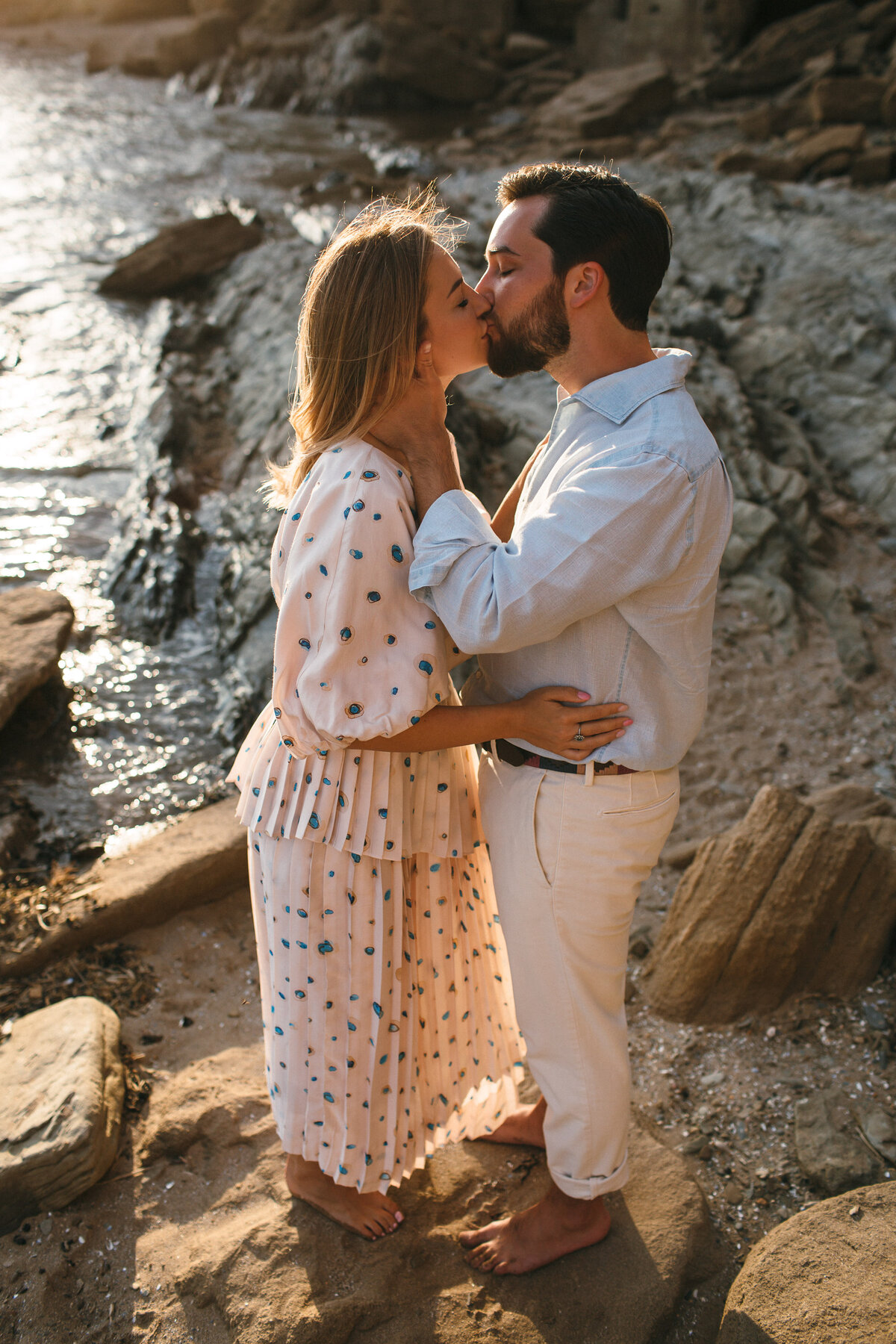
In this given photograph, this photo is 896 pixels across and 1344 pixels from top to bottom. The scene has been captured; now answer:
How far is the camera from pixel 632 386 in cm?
188

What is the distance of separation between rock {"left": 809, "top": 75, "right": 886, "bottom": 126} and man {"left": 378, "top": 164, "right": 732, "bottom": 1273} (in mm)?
10082

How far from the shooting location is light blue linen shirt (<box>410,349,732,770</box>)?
5.66 feet

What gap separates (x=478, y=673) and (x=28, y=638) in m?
2.86

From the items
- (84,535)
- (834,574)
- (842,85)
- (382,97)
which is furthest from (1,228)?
(834,574)

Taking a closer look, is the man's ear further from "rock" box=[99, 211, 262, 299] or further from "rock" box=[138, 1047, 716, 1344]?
"rock" box=[99, 211, 262, 299]

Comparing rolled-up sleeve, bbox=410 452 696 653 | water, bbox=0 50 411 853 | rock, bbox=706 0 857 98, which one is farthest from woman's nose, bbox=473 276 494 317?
rock, bbox=706 0 857 98

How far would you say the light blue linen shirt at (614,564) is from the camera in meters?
1.73

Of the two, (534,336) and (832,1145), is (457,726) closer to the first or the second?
(534,336)

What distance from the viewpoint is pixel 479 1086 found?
2.46 meters

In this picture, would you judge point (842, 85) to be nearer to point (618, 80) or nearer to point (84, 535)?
point (618, 80)

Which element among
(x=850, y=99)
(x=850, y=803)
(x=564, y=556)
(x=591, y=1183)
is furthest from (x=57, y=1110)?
(x=850, y=99)

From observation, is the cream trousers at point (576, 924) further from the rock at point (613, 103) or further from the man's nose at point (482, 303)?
the rock at point (613, 103)

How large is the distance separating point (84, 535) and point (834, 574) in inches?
170

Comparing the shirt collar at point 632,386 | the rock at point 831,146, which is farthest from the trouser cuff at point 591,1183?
the rock at point 831,146
